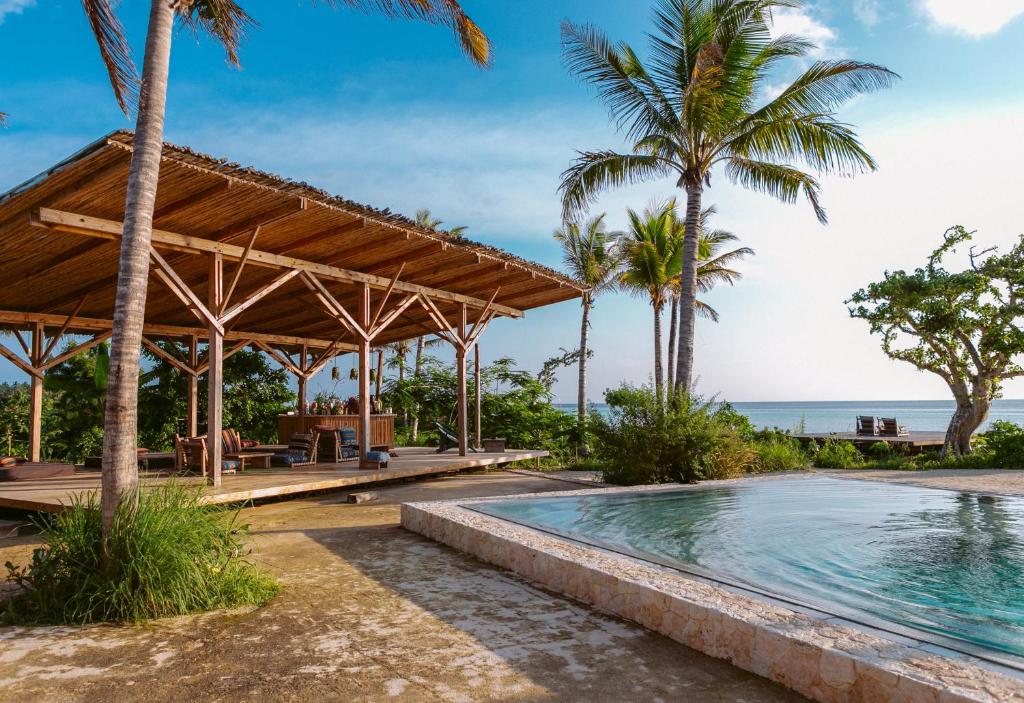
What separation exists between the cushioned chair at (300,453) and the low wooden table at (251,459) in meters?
0.21

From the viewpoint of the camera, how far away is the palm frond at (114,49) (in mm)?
5555

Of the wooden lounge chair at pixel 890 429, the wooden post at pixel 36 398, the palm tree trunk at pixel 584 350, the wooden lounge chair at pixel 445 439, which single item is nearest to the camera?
the wooden post at pixel 36 398

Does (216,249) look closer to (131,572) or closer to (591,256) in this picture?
(131,572)

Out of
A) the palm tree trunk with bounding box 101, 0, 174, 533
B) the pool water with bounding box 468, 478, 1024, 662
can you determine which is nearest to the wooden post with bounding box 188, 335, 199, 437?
the pool water with bounding box 468, 478, 1024, 662

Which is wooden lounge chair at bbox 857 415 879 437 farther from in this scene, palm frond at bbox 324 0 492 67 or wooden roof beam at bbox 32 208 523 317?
palm frond at bbox 324 0 492 67

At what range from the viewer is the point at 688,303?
1240cm

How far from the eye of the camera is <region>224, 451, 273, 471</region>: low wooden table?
395 inches

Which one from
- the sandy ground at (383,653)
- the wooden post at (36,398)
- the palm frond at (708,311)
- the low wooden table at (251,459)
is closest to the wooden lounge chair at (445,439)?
the low wooden table at (251,459)

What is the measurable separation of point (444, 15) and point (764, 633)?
5385 mm

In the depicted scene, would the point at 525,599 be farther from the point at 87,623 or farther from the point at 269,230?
the point at 269,230

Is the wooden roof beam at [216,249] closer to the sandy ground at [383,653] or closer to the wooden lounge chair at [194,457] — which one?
the wooden lounge chair at [194,457]

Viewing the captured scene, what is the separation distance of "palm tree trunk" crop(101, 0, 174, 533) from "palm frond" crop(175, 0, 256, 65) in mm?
934

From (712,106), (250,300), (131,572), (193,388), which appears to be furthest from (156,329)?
(712,106)

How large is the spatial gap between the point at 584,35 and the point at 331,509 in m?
9.86
